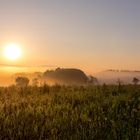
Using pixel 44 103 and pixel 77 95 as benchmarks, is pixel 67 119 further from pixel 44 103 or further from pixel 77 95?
pixel 77 95

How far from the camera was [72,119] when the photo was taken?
9.88m

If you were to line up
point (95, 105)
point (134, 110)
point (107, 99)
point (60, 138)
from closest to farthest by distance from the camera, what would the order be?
point (60, 138) < point (134, 110) < point (95, 105) < point (107, 99)

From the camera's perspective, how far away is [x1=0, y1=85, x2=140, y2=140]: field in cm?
872

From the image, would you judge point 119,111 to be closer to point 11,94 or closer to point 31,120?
point 31,120

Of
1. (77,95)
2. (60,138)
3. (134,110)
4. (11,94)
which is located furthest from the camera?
(11,94)

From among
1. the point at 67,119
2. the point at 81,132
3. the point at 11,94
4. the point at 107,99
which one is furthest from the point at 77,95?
the point at 81,132

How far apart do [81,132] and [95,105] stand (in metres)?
3.09

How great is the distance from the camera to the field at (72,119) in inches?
343

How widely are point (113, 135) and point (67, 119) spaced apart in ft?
5.37

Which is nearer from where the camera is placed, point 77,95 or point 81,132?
point 81,132

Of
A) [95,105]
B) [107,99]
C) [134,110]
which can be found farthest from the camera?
[107,99]

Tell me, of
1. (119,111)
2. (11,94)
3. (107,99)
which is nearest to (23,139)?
(119,111)

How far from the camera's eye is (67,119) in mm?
9930

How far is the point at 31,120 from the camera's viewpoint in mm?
9961
